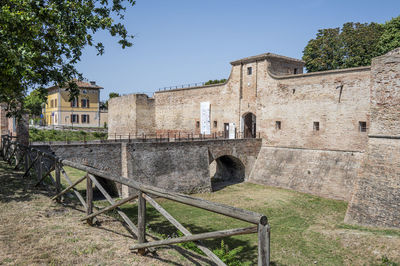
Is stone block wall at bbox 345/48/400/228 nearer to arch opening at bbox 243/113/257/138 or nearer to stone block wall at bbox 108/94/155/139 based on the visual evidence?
arch opening at bbox 243/113/257/138

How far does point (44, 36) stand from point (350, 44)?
1277 inches

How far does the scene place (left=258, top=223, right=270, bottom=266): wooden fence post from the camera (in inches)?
122

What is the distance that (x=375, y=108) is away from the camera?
1492cm

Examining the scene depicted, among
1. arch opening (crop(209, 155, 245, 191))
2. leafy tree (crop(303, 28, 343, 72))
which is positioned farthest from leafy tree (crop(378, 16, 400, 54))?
arch opening (crop(209, 155, 245, 191))

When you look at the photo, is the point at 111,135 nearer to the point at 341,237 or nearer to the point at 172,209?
the point at 172,209

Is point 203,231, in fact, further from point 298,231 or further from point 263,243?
point 263,243

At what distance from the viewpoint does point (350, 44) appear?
32.7 metres

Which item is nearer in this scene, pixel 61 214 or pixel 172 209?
pixel 61 214

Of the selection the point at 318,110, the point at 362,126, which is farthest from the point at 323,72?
the point at 362,126

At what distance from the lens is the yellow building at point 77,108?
141 ft

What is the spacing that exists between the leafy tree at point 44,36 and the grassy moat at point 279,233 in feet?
11.1

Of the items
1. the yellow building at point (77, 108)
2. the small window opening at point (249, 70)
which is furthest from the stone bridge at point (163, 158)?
the yellow building at point (77, 108)

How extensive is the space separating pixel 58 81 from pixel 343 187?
53.5ft

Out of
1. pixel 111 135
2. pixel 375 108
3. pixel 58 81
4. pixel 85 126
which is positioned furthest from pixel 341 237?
pixel 85 126
